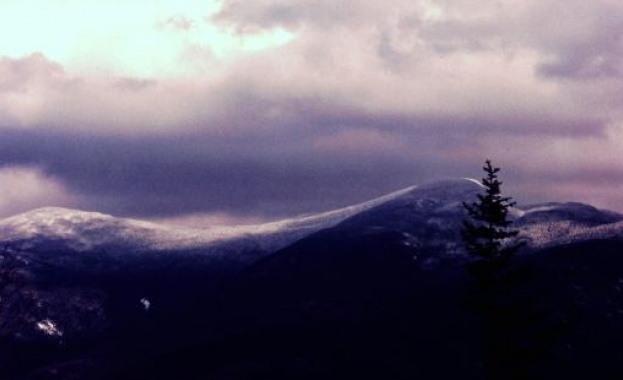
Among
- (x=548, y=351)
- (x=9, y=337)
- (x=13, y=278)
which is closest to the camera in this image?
(x=548, y=351)

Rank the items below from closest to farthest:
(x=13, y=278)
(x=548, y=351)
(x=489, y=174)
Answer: (x=548, y=351)
(x=489, y=174)
(x=13, y=278)

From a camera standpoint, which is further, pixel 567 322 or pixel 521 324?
pixel 567 322

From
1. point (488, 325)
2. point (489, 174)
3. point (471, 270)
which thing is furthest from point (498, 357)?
point (489, 174)

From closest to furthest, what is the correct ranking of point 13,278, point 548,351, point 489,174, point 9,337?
1. point 548,351
2. point 489,174
3. point 9,337
4. point 13,278

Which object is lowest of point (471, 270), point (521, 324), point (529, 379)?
point (529, 379)

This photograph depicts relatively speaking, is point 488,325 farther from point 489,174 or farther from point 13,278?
point 13,278

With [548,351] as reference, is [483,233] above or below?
above

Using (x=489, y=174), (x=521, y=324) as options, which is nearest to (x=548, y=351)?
(x=521, y=324)

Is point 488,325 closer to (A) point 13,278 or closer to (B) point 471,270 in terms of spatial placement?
(B) point 471,270

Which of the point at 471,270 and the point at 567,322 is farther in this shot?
the point at 567,322
